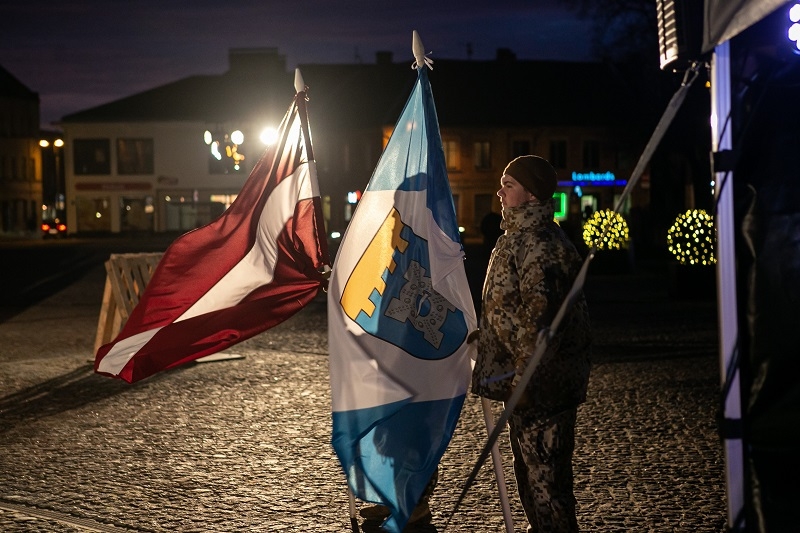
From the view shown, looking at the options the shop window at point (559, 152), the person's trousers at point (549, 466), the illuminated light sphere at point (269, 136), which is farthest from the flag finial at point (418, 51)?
the shop window at point (559, 152)

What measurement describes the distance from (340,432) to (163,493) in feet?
5.87

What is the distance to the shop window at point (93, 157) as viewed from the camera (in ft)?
235

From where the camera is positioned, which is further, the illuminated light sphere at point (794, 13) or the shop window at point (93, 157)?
the shop window at point (93, 157)

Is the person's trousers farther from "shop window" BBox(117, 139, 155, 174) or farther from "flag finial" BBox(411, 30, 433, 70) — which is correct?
"shop window" BBox(117, 139, 155, 174)

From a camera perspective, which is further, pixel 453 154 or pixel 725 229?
pixel 453 154

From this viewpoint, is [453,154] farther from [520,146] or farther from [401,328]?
[401,328]

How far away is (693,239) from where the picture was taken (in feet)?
62.6

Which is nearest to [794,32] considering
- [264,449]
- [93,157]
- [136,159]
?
[264,449]

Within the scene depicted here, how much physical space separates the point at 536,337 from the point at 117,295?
876 cm

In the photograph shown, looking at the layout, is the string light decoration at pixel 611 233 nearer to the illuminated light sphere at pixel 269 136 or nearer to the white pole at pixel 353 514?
the illuminated light sphere at pixel 269 136

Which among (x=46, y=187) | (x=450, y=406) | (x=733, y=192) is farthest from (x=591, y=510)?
(x=46, y=187)

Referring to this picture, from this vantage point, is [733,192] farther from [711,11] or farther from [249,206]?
[249,206]

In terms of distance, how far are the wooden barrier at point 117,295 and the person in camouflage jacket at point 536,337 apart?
8.27m

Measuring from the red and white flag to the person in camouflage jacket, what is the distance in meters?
1.64
